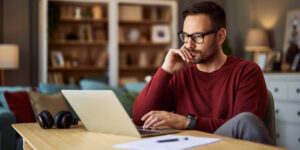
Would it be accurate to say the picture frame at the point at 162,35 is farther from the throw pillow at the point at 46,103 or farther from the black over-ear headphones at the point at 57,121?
the black over-ear headphones at the point at 57,121

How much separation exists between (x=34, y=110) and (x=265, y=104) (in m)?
2.03

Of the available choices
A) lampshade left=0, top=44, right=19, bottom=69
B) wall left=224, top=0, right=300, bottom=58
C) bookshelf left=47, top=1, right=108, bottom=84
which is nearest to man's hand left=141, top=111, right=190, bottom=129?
wall left=224, top=0, right=300, bottom=58

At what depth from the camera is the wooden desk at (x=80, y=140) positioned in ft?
3.55

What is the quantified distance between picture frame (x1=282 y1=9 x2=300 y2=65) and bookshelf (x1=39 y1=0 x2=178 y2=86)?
6.79 feet

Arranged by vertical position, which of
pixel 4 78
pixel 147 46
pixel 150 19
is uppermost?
pixel 150 19

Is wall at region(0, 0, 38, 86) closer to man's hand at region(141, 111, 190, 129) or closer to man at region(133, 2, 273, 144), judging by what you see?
man at region(133, 2, 273, 144)

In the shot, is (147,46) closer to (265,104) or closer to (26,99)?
(26,99)

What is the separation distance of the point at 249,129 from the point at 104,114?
49 centimetres

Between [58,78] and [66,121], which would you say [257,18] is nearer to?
[58,78]

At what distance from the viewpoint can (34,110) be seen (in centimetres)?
308

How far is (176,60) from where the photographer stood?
188 cm

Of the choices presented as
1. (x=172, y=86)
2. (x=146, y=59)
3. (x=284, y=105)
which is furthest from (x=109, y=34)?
(x=172, y=86)

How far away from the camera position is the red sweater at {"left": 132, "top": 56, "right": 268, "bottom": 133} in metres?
1.60

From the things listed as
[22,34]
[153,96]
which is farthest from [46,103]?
[22,34]
